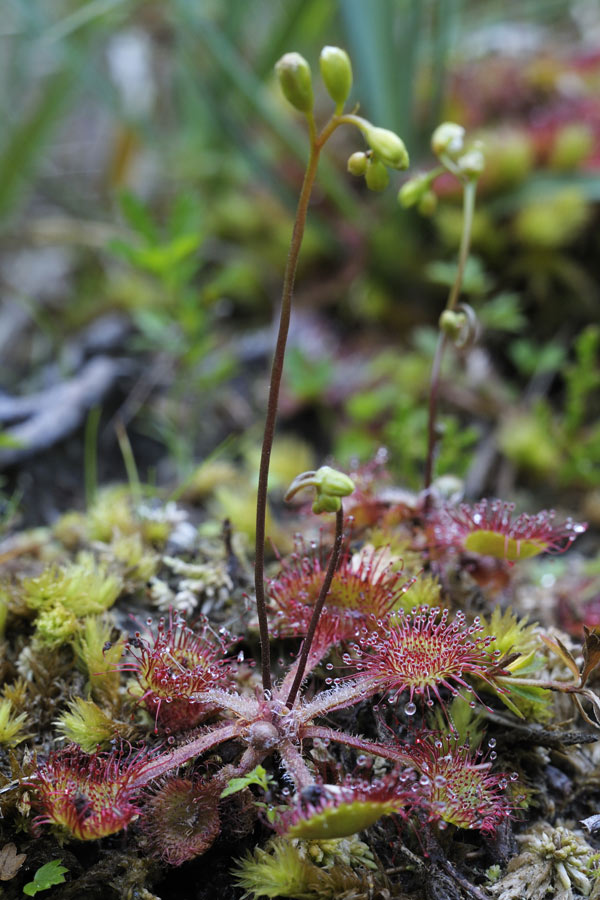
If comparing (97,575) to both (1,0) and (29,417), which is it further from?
(1,0)

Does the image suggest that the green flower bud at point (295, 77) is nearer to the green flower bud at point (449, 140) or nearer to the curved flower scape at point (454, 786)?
the green flower bud at point (449, 140)

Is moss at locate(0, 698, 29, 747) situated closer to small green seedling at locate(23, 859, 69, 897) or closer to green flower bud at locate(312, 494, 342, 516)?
small green seedling at locate(23, 859, 69, 897)

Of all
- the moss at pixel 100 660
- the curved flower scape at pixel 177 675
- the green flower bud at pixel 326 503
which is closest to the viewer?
the green flower bud at pixel 326 503

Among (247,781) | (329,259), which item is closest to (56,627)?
(247,781)

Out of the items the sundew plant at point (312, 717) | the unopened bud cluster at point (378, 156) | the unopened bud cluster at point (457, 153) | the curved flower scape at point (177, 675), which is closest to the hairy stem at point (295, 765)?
the sundew plant at point (312, 717)

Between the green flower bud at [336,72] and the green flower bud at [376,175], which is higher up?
the green flower bud at [336,72]

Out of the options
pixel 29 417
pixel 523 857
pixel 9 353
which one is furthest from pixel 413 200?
pixel 9 353

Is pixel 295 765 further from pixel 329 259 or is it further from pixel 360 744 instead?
pixel 329 259
